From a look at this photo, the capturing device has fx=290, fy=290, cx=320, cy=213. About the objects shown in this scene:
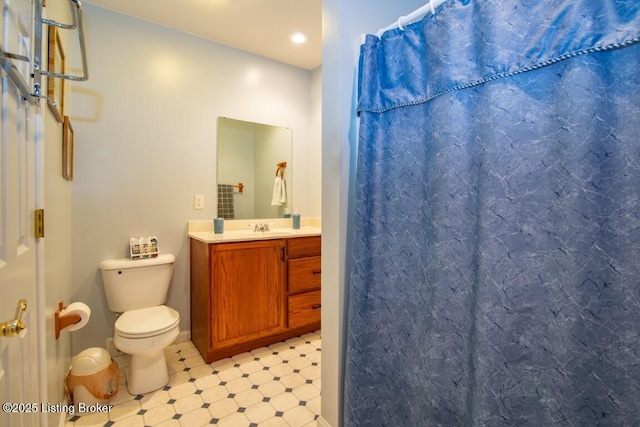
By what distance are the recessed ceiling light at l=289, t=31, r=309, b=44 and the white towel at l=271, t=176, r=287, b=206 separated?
3.99 ft

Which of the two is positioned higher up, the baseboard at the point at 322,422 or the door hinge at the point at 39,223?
the door hinge at the point at 39,223

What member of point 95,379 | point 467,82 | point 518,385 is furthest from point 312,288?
point 467,82

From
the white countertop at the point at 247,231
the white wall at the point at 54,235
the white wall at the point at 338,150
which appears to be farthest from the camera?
the white countertop at the point at 247,231

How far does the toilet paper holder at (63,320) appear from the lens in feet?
4.43

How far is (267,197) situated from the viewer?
283 centimetres

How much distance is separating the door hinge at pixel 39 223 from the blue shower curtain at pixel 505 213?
1159mm

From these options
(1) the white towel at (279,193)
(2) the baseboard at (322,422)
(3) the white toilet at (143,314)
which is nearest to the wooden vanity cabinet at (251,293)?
(3) the white toilet at (143,314)

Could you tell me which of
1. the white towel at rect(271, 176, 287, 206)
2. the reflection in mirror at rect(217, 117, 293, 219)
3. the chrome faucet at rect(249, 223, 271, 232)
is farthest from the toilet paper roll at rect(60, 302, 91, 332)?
the white towel at rect(271, 176, 287, 206)

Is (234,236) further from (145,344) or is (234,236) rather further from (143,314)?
(145,344)

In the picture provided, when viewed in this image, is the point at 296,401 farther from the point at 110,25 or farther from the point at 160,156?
the point at 110,25

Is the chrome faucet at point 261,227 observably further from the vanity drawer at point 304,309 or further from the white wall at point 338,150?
the white wall at point 338,150

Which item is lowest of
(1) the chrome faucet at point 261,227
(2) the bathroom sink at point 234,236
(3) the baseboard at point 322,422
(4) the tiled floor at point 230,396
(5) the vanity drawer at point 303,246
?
(4) the tiled floor at point 230,396

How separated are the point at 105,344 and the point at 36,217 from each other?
166 centimetres

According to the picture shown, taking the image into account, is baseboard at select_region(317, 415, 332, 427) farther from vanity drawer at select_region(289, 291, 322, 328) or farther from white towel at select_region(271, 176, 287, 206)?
white towel at select_region(271, 176, 287, 206)
